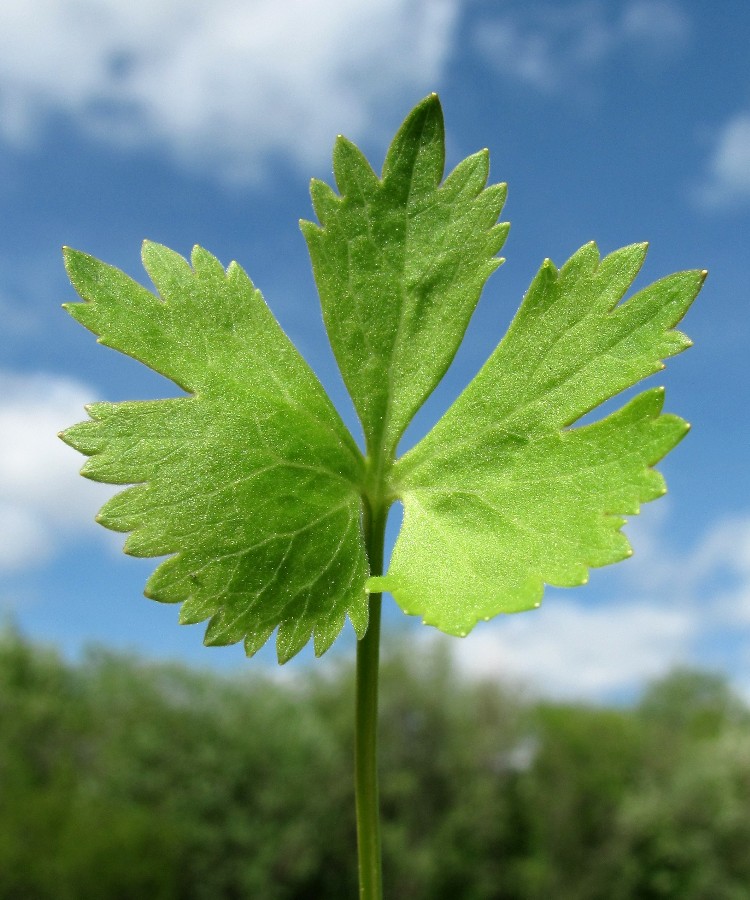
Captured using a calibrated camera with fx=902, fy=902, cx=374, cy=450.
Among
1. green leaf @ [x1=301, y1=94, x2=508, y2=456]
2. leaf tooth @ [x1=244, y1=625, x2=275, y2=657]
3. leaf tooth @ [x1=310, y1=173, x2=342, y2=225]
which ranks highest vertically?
leaf tooth @ [x1=310, y1=173, x2=342, y2=225]

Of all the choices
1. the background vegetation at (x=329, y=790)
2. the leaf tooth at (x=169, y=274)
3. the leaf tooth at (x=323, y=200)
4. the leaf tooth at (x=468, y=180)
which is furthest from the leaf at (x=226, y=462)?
the background vegetation at (x=329, y=790)

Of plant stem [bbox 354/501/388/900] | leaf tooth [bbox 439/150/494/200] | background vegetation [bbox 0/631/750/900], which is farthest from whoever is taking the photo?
background vegetation [bbox 0/631/750/900]

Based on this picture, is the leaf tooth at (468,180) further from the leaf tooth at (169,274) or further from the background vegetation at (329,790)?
the background vegetation at (329,790)

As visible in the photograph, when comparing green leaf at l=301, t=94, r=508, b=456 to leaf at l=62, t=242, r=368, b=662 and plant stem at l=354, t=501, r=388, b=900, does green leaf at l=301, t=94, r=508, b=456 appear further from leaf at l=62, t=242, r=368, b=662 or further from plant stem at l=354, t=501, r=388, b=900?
plant stem at l=354, t=501, r=388, b=900

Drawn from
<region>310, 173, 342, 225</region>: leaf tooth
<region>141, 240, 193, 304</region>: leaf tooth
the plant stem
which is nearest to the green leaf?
<region>310, 173, 342, 225</region>: leaf tooth

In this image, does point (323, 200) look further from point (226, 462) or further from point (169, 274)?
point (226, 462)

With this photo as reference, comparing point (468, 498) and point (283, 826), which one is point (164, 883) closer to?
point (283, 826)

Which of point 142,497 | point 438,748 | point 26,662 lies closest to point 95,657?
point 26,662

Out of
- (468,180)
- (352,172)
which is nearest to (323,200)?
(352,172)
